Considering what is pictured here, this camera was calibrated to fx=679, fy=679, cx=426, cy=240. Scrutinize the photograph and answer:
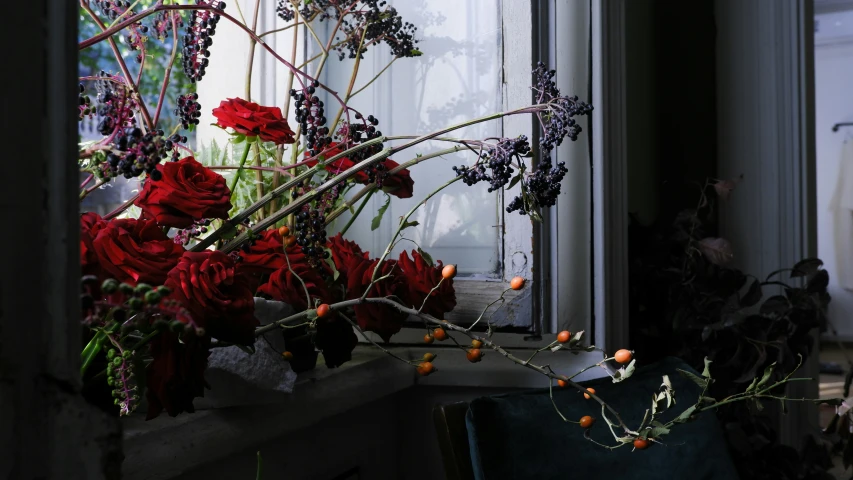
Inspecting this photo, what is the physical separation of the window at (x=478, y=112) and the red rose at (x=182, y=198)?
509 millimetres

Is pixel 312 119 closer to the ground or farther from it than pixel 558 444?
farther from it

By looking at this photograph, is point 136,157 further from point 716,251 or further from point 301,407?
point 716,251

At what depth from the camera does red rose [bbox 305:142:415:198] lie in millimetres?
797

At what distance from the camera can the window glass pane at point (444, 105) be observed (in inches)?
43.9

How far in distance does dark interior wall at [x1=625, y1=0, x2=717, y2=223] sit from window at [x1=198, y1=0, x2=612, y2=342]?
65 centimetres

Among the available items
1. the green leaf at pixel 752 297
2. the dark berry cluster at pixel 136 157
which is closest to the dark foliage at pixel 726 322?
the green leaf at pixel 752 297

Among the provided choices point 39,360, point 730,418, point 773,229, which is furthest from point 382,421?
point 773,229

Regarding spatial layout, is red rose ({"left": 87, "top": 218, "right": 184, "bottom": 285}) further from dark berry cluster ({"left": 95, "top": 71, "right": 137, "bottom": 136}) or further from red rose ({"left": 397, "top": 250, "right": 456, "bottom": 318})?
red rose ({"left": 397, "top": 250, "right": 456, "bottom": 318})

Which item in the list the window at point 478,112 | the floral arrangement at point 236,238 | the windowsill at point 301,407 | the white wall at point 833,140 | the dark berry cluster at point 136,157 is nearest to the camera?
the dark berry cluster at point 136,157

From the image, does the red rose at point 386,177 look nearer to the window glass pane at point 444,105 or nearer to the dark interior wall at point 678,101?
the window glass pane at point 444,105

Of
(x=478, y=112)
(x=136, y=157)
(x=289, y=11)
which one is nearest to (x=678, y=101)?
(x=478, y=112)

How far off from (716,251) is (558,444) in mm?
703

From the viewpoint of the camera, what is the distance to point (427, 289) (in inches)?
31.7

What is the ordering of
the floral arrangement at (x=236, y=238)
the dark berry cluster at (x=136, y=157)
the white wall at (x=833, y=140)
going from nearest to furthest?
1. the dark berry cluster at (x=136, y=157)
2. the floral arrangement at (x=236, y=238)
3. the white wall at (x=833, y=140)
